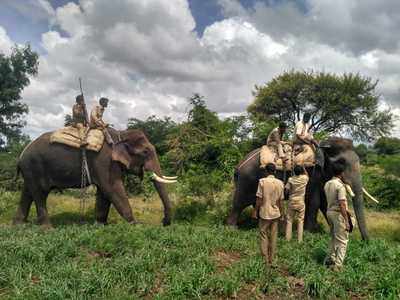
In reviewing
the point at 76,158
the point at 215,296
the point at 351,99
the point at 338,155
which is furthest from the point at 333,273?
the point at 351,99

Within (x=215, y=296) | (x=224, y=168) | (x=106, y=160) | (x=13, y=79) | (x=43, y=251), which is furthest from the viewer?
(x=13, y=79)

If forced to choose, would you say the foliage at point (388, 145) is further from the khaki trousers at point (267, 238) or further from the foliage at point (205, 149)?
the khaki trousers at point (267, 238)

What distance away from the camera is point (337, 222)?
24.4 ft

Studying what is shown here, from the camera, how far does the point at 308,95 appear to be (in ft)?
118

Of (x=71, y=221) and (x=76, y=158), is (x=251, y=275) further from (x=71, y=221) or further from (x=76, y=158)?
(x=71, y=221)

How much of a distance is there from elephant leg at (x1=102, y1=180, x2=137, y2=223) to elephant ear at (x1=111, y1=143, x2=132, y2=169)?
2.14 feet

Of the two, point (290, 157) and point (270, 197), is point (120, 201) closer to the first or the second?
point (290, 157)

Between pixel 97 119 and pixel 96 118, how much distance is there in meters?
0.04

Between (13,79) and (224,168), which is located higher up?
(13,79)

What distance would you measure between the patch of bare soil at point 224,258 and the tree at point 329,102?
26.7 m

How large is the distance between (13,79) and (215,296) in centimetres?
2604

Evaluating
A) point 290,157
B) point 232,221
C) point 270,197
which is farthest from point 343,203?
point 232,221

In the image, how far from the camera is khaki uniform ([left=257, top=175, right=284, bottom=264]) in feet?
25.0

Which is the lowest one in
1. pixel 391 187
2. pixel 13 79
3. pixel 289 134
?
pixel 391 187
